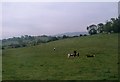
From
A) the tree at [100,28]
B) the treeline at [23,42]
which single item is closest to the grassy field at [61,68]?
the treeline at [23,42]

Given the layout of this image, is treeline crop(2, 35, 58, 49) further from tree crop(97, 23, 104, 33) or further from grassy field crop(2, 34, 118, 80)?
grassy field crop(2, 34, 118, 80)

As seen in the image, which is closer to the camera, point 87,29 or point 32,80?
point 32,80

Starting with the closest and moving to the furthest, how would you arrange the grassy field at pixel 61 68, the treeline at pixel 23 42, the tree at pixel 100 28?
the grassy field at pixel 61 68, the treeline at pixel 23 42, the tree at pixel 100 28

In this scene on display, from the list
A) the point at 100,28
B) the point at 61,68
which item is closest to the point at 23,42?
the point at 100,28

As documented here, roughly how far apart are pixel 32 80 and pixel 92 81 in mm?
3387

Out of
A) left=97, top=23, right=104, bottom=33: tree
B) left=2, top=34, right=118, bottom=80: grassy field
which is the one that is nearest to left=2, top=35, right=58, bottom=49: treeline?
left=97, top=23, right=104, bottom=33: tree

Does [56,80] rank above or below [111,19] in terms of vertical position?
below

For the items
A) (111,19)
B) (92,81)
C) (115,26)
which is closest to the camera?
(92,81)

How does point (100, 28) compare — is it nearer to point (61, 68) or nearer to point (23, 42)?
point (23, 42)

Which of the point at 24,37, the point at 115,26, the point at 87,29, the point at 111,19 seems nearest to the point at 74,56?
the point at 115,26

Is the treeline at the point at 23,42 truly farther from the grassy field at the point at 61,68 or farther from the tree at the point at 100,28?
the grassy field at the point at 61,68

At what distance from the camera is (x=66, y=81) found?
44.8 ft

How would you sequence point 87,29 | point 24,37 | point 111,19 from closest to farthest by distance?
point 111,19 < point 87,29 < point 24,37

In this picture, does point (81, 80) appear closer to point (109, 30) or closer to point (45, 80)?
point (45, 80)
